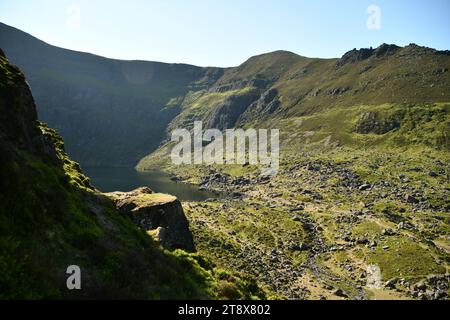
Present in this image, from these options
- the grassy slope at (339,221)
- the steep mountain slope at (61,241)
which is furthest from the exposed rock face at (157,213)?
the grassy slope at (339,221)

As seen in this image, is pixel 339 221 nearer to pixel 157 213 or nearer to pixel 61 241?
pixel 157 213

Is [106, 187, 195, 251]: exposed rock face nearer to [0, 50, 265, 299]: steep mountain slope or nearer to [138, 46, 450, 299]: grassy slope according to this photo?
[0, 50, 265, 299]: steep mountain slope

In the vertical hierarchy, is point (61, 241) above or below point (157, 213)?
above

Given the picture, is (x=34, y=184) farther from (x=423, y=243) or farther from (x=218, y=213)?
(x=218, y=213)

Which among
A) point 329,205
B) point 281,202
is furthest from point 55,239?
point 281,202

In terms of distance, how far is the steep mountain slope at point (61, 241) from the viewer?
1609 centimetres

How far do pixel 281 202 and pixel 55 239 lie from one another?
11428 cm

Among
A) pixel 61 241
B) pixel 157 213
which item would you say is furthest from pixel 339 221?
pixel 61 241

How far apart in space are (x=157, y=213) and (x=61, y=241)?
705 inches

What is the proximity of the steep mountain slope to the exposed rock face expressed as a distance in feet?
17.8

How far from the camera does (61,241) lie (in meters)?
19.5

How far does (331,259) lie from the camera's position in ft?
253

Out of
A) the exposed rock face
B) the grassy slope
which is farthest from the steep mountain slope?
the grassy slope

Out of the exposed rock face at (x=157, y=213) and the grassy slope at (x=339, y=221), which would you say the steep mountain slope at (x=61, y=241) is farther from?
the grassy slope at (x=339, y=221)
